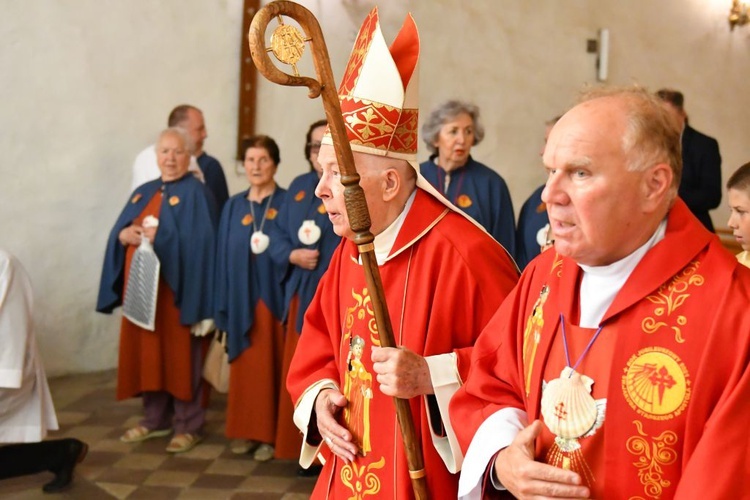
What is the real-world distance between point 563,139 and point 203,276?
14.5 ft

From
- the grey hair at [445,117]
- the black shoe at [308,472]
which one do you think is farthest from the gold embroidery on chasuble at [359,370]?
the grey hair at [445,117]

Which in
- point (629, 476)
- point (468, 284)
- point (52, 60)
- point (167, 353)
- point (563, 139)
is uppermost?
point (52, 60)

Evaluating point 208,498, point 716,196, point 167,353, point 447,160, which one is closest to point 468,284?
point 208,498

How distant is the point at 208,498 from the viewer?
494 cm

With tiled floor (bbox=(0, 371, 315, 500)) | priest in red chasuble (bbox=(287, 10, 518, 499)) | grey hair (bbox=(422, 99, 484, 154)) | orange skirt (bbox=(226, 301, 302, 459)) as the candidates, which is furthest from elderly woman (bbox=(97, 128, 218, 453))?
priest in red chasuble (bbox=(287, 10, 518, 499))

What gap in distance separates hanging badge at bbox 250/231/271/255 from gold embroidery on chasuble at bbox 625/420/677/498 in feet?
13.3

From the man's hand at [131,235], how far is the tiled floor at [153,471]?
1.36 metres

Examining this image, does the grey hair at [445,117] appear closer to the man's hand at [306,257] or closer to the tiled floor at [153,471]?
the man's hand at [306,257]

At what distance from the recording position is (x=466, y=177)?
5.80m

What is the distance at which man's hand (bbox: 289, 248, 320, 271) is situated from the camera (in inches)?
206

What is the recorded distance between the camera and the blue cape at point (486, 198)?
5.71m

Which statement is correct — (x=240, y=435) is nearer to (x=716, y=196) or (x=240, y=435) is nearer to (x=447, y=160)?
(x=447, y=160)

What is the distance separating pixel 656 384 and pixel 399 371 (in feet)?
2.57

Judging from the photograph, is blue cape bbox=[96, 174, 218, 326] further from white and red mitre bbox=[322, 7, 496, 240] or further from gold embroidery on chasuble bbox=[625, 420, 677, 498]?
gold embroidery on chasuble bbox=[625, 420, 677, 498]
